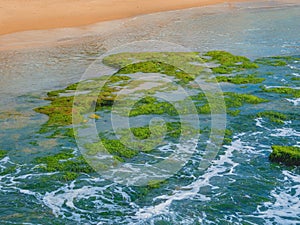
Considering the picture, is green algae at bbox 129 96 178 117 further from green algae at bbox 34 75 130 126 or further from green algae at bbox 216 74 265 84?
green algae at bbox 216 74 265 84

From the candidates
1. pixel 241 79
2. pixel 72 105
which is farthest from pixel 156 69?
pixel 72 105

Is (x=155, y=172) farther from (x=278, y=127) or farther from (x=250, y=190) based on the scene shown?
(x=278, y=127)

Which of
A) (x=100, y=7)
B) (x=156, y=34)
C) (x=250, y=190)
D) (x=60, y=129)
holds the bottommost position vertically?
(x=250, y=190)

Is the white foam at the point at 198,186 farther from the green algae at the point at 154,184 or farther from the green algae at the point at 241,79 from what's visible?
the green algae at the point at 241,79

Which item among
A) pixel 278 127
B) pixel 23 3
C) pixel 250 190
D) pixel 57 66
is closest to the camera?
pixel 250 190

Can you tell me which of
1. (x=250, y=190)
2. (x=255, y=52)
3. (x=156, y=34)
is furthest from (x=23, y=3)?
(x=250, y=190)

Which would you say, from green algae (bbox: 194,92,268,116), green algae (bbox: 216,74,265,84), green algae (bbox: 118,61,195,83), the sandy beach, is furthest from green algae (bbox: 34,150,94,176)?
the sandy beach

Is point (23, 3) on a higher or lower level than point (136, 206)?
higher

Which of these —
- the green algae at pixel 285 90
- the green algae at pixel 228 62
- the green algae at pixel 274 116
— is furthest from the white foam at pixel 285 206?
the green algae at pixel 228 62

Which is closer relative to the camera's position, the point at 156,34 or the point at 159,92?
the point at 159,92
